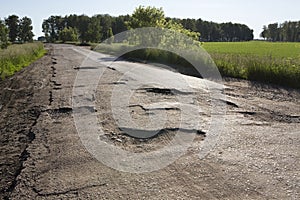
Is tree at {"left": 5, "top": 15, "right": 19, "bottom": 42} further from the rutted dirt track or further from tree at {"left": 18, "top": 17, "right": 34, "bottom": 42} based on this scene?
the rutted dirt track

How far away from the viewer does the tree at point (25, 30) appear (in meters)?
76.7

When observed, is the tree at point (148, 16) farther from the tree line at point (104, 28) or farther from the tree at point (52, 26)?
the tree at point (52, 26)

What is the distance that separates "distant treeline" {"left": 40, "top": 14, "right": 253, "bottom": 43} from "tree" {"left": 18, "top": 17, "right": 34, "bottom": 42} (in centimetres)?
839

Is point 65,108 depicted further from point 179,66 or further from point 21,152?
point 179,66

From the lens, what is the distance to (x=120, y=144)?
4883mm

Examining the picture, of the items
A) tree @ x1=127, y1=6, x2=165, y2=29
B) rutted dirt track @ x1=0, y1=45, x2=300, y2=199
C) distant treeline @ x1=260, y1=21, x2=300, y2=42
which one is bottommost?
rutted dirt track @ x1=0, y1=45, x2=300, y2=199

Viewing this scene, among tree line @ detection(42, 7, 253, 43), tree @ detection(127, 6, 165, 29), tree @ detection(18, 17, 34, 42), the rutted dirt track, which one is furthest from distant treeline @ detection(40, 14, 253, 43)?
the rutted dirt track

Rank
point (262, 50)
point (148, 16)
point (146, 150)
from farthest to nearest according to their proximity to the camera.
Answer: point (262, 50) < point (148, 16) < point (146, 150)

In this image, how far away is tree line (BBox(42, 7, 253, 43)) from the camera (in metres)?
77.7

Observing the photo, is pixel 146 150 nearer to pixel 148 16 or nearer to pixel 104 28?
pixel 148 16

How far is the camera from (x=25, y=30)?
78.2m

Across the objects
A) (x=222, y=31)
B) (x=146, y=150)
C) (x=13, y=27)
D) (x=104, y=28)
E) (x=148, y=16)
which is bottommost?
(x=146, y=150)

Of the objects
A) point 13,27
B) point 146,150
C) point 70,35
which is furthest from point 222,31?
point 146,150

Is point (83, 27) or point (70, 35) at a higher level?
point (83, 27)
